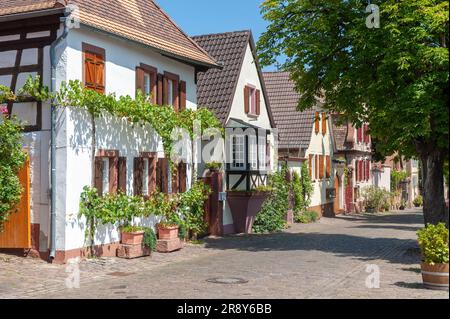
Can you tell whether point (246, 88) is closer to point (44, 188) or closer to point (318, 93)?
point (318, 93)

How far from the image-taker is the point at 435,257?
11352mm

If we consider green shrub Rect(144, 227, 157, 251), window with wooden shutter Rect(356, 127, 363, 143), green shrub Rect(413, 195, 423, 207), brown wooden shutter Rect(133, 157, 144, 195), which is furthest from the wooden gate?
green shrub Rect(413, 195, 423, 207)

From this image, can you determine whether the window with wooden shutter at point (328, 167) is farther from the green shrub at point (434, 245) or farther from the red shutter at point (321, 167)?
the green shrub at point (434, 245)

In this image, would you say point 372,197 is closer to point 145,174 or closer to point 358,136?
point 358,136

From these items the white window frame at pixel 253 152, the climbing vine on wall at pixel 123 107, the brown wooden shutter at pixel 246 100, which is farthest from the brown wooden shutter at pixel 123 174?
the brown wooden shutter at pixel 246 100

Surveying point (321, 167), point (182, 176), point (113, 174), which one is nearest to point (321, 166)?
point (321, 167)

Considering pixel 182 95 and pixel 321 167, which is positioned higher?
pixel 182 95

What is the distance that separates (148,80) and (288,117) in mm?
17668

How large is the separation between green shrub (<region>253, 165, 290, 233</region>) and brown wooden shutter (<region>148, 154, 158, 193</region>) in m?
7.57

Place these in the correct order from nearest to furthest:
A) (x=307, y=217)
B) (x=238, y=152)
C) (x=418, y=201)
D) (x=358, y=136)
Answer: (x=238, y=152)
(x=307, y=217)
(x=358, y=136)
(x=418, y=201)

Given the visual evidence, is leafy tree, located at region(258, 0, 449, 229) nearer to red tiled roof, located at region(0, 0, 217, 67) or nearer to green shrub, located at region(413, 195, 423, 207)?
red tiled roof, located at region(0, 0, 217, 67)

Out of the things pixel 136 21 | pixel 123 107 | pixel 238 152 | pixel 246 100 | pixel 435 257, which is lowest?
pixel 435 257

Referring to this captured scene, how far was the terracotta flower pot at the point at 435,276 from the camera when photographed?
1127cm

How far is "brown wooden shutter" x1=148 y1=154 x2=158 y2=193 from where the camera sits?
1916 centimetres
